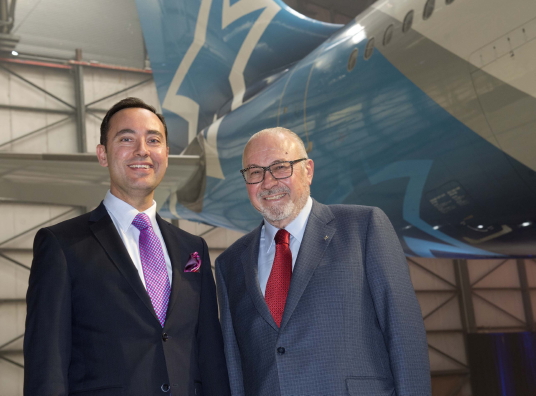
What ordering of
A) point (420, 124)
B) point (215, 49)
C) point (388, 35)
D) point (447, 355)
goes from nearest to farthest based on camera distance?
point (420, 124) → point (388, 35) → point (215, 49) → point (447, 355)

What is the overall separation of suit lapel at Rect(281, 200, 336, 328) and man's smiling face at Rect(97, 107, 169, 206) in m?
0.58

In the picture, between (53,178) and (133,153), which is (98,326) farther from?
(53,178)

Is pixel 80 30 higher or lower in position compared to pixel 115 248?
higher

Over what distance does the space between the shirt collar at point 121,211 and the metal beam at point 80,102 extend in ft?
38.2

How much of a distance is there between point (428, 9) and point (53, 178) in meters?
3.95

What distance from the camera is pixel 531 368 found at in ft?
28.9

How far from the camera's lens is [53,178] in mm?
5609

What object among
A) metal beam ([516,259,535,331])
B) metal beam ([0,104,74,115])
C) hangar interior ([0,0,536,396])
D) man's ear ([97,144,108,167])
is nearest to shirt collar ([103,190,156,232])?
man's ear ([97,144,108,167])

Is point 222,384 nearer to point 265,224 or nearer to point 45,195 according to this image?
point 265,224

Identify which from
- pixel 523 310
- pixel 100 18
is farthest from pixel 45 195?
pixel 523 310

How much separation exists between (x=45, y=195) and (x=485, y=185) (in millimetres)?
4364

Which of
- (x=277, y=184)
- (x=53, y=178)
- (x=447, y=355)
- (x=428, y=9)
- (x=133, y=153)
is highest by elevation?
(x=428, y=9)

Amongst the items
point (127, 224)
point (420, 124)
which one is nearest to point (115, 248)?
point (127, 224)

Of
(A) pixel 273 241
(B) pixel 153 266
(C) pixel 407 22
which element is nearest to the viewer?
(B) pixel 153 266
